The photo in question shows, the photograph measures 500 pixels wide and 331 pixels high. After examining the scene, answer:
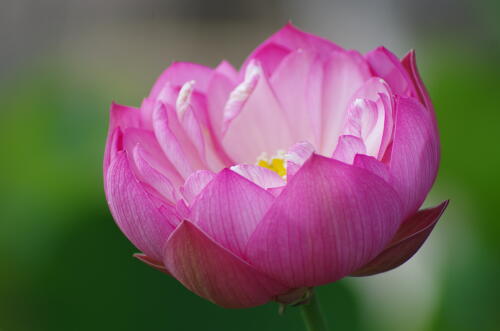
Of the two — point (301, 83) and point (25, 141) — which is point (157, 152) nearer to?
point (301, 83)

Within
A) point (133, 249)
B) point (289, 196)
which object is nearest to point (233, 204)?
point (289, 196)

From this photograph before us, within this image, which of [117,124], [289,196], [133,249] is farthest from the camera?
[133,249]

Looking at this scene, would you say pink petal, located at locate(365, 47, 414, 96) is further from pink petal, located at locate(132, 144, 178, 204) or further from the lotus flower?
pink petal, located at locate(132, 144, 178, 204)

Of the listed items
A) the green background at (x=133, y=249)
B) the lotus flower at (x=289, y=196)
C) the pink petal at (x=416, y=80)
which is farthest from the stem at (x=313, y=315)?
the green background at (x=133, y=249)

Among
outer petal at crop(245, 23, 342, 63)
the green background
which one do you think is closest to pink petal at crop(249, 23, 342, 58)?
outer petal at crop(245, 23, 342, 63)

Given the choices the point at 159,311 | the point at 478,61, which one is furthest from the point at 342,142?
the point at 478,61

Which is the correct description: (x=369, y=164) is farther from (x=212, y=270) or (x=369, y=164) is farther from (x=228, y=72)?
(x=228, y=72)
